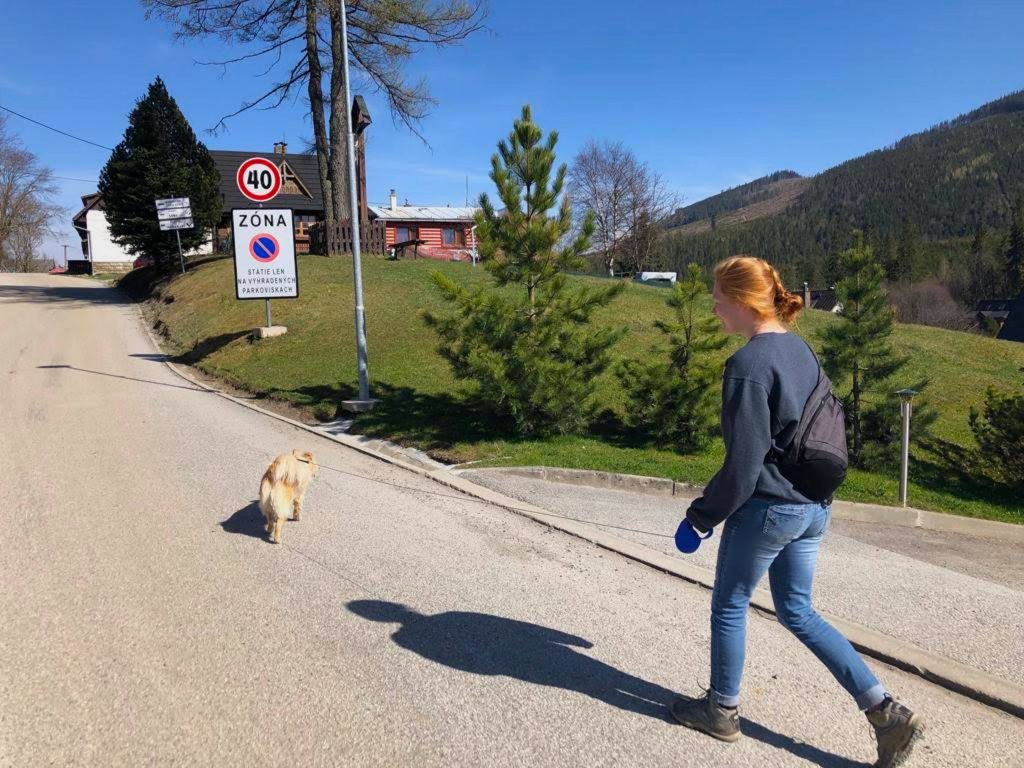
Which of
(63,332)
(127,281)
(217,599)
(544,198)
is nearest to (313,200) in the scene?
(127,281)

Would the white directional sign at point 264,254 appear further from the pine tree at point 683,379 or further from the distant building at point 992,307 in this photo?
the distant building at point 992,307

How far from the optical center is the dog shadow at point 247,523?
17.4 ft

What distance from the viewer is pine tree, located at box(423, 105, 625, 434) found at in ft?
26.9

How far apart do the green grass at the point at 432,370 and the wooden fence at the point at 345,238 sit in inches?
38.5

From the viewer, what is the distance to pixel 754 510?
270 cm

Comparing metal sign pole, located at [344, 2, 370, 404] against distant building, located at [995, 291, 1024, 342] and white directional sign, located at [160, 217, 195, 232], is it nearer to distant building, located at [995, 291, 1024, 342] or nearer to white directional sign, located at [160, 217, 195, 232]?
white directional sign, located at [160, 217, 195, 232]

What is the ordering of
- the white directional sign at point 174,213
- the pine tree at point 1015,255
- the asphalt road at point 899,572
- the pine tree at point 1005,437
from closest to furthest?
the asphalt road at point 899,572 < the pine tree at point 1005,437 < the white directional sign at point 174,213 < the pine tree at point 1015,255

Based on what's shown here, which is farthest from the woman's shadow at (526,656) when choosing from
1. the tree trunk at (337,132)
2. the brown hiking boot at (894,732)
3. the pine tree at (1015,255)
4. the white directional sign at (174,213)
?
the pine tree at (1015,255)

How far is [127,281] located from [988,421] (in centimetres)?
3526

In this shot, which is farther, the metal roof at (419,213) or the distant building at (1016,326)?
the metal roof at (419,213)

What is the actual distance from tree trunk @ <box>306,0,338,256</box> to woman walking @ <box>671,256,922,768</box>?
73.0ft

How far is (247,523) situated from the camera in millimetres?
5516

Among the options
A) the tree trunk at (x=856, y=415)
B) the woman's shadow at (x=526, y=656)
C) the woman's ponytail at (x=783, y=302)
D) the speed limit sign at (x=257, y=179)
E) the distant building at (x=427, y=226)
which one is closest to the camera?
the woman's ponytail at (x=783, y=302)

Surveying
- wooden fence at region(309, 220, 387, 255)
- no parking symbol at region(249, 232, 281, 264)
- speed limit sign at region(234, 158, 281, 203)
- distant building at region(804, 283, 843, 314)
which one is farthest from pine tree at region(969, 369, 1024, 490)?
wooden fence at region(309, 220, 387, 255)
